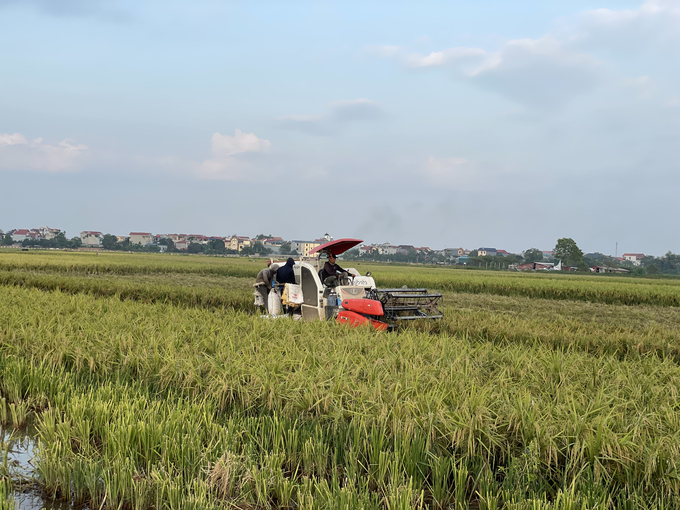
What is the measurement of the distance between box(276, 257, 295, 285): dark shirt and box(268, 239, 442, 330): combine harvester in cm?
37

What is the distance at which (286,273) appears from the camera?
363 inches

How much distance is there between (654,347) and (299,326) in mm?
5900

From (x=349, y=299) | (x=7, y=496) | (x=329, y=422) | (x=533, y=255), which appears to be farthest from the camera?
(x=533, y=255)

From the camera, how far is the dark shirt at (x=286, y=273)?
9204 millimetres

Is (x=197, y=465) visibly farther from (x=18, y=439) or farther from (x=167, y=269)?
(x=167, y=269)

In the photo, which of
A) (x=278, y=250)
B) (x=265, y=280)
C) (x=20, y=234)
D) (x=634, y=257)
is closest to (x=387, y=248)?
(x=278, y=250)

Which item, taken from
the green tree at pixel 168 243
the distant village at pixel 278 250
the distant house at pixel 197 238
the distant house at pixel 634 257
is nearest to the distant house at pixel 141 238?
the distant village at pixel 278 250

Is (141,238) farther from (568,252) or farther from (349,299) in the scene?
(349,299)

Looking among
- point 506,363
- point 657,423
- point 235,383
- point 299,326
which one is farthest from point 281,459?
point 299,326

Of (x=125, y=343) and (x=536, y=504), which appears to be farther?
(x=125, y=343)

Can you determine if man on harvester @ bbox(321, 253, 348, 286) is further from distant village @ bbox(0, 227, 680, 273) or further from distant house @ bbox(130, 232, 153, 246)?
distant house @ bbox(130, 232, 153, 246)

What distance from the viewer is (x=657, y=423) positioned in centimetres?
318

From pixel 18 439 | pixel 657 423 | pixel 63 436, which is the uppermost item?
pixel 657 423

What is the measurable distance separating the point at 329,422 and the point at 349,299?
13.6 ft
